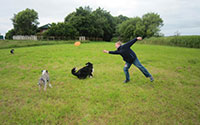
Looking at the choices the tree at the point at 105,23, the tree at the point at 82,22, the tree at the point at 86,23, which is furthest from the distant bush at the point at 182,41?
the tree at the point at 105,23

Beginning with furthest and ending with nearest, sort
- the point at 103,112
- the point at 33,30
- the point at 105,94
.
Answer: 1. the point at 33,30
2. the point at 105,94
3. the point at 103,112

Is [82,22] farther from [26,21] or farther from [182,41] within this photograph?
[182,41]

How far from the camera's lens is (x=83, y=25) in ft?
164

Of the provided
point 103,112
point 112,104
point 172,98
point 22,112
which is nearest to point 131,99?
point 112,104

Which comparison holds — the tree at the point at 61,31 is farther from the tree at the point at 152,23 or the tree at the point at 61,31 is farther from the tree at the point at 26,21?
the tree at the point at 152,23

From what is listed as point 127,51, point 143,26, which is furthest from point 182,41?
point 127,51

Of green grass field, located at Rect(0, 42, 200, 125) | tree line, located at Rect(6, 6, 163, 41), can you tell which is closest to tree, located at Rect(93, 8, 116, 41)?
tree line, located at Rect(6, 6, 163, 41)

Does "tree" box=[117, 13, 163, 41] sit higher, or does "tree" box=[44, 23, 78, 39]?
"tree" box=[117, 13, 163, 41]

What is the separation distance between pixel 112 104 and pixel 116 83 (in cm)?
189

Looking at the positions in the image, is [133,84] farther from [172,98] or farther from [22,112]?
[22,112]

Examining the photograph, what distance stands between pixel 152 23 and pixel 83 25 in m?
34.0

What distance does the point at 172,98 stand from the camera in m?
4.30

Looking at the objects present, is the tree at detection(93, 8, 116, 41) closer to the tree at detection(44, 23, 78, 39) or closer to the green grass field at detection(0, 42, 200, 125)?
the tree at detection(44, 23, 78, 39)

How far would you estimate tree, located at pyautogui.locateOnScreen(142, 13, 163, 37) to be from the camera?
176ft
